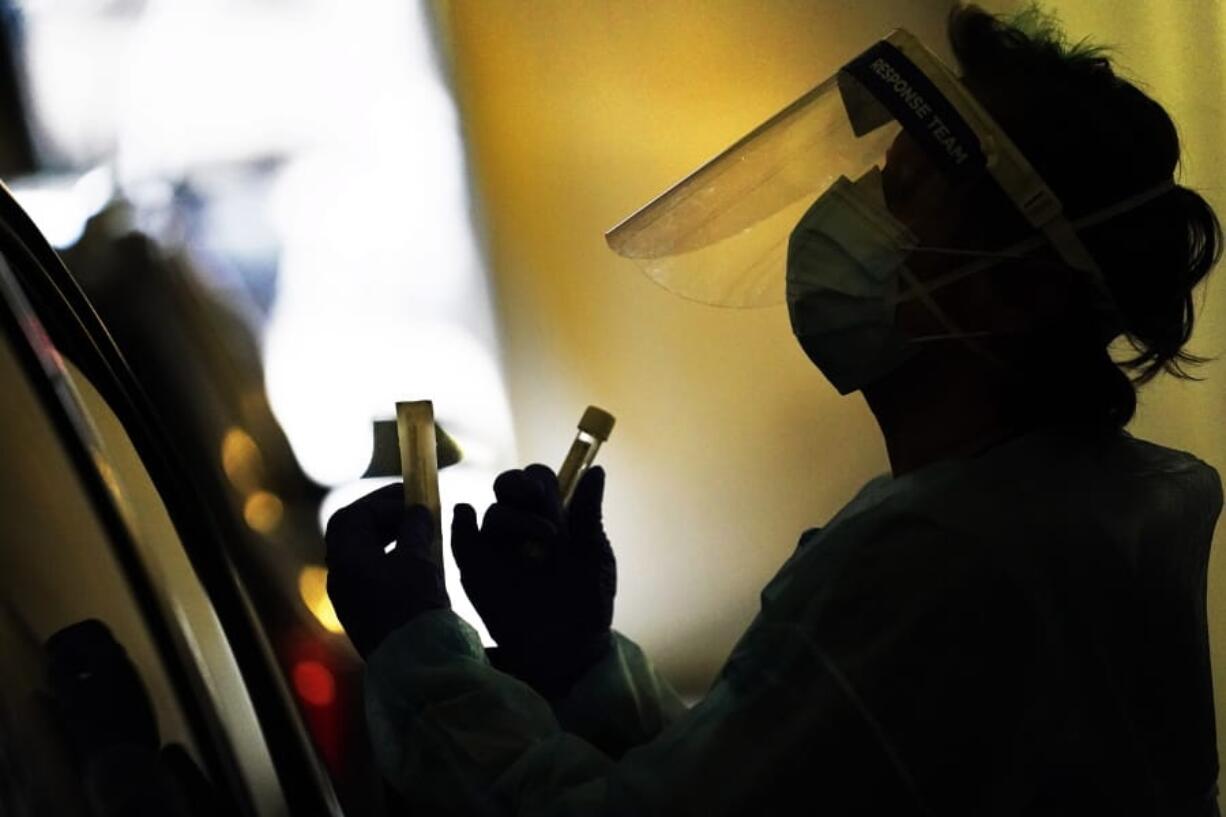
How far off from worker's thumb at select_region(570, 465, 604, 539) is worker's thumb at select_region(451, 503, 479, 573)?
0.25 feet

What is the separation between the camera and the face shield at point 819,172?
0.71 metres

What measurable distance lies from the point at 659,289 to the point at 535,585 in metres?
0.41

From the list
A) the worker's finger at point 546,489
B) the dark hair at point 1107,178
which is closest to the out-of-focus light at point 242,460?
the worker's finger at point 546,489

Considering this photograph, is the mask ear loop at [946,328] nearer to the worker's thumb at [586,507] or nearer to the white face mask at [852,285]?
the white face mask at [852,285]

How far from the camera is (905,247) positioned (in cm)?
75

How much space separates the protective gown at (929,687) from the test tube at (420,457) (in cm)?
12

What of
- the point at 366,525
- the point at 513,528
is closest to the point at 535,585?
the point at 513,528

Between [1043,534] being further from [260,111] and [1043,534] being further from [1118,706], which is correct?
[260,111]

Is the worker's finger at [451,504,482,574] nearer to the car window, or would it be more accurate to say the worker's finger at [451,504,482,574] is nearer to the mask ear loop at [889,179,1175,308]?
the car window

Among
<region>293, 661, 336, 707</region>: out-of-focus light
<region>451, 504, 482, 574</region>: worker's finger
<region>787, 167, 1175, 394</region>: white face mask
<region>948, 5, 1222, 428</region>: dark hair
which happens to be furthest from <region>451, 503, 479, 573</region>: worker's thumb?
<region>948, 5, 1222, 428</region>: dark hair

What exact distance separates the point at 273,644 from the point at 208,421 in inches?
7.3

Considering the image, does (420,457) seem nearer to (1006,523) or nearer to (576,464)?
(576,464)

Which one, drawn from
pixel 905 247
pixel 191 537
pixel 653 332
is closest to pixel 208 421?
pixel 191 537

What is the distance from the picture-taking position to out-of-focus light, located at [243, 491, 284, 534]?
1.00m
